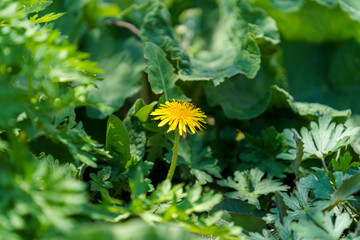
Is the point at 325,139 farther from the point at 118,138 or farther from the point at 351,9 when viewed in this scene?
the point at 351,9

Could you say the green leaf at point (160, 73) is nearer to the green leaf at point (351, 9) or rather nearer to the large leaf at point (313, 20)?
the large leaf at point (313, 20)

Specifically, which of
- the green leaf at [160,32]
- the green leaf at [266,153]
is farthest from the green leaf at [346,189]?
the green leaf at [160,32]

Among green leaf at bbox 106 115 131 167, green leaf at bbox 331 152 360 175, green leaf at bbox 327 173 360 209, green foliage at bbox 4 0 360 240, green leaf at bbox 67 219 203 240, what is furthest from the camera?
green leaf at bbox 106 115 131 167

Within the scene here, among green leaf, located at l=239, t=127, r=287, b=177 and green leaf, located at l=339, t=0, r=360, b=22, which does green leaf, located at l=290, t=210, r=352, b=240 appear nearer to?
green leaf, located at l=239, t=127, r=287, b=177

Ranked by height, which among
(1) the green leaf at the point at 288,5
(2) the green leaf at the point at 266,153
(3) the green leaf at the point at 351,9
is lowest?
(2) the green leaf at the point at 266,153

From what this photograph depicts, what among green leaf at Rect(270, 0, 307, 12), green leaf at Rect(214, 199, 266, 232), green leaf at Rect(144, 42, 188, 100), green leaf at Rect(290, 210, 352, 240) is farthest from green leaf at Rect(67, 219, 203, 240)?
green leaf at Rect(270, 0, 307, 12)

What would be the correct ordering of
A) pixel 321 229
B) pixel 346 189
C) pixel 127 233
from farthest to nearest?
pixel 346 189
pixel 321 229
pixel 127 233

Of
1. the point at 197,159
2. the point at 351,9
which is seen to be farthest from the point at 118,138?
the point at 351,9
